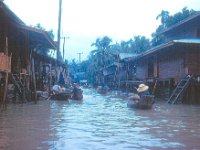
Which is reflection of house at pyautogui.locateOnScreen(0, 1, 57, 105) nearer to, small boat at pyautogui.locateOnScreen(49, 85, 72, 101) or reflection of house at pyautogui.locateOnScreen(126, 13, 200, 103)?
small boat at pyautogui.locateOnScreen(49, 85, 72, 101)

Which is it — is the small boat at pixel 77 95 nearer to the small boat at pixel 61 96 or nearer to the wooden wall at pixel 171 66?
the small boat at pixel 61 96

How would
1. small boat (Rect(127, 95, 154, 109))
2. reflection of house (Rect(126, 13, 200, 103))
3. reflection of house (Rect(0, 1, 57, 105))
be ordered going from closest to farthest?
reflection of house (Rect(0, 1, 57, 105)) → small boat (Rect(127, 95, 154, 109)) → reflection of house (Rect(126, 13, 200, 103))

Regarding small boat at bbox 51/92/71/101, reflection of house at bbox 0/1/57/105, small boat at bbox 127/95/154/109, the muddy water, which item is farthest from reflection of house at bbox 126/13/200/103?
the muddy water

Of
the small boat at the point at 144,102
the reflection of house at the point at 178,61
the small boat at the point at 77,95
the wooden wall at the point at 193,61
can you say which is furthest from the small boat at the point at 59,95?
the wooden wall at the point at 193,61

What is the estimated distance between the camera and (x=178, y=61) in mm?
23453

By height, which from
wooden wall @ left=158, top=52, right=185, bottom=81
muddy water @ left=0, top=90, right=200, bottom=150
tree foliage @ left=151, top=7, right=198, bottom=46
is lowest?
muddy water @ left=0, top=90, right=200, bottom=150

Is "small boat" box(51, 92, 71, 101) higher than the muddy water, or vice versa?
"small boat" box(51, 92, 71, 101)

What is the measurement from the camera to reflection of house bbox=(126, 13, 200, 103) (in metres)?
21.8

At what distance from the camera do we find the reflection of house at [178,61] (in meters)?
21.8

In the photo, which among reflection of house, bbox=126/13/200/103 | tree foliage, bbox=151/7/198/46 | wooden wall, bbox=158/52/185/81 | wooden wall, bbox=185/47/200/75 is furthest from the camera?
tree foliage, bbox=151/7/198/46

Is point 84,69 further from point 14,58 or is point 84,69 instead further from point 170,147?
point 170,147

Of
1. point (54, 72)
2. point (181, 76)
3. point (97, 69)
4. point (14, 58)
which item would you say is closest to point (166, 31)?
point (181, 76)

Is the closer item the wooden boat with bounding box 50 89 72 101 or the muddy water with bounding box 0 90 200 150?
the muddy water with bounding box 0 90 200 150

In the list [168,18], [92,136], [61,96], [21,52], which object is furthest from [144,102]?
[168,18]
